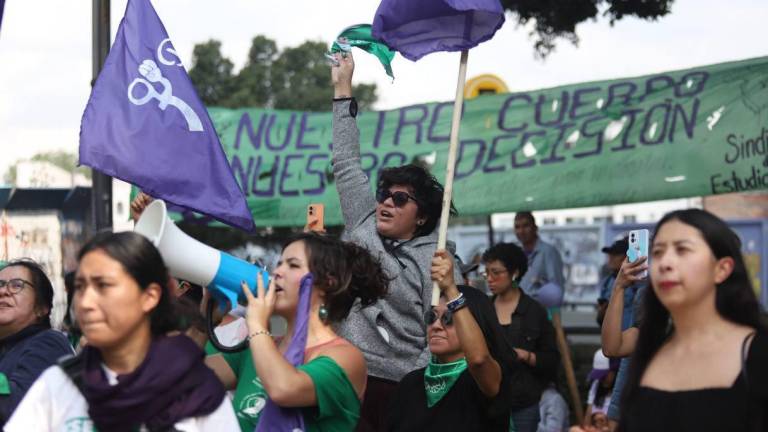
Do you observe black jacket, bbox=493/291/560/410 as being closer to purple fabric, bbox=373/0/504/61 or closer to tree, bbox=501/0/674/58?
purple fabric, bbox=373/0/504/61

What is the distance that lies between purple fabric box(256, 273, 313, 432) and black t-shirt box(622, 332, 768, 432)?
3.48 feet

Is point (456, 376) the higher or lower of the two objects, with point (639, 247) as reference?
lower

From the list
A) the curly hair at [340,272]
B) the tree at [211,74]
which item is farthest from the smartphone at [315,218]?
the tree at [211,74]

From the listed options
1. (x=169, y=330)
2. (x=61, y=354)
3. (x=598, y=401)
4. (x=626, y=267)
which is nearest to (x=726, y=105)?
(x=598, y=401)

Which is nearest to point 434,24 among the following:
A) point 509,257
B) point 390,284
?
point 390,284

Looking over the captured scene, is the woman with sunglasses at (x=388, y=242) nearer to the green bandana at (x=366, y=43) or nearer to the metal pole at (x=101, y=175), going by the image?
the green bandana at (x=366, y=43)

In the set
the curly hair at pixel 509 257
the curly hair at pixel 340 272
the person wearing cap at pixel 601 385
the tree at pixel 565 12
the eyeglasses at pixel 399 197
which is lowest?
the person wearing cap at pixel 601 385

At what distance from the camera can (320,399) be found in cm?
375

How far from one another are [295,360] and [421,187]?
179cm

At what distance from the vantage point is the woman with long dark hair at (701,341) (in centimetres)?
321

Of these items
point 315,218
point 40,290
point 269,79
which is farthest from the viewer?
point 269,79

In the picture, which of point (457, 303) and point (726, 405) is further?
point (457, 303)

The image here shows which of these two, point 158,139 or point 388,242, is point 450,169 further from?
point 158,139

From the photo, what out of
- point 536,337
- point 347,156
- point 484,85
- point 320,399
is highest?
point 484,85
